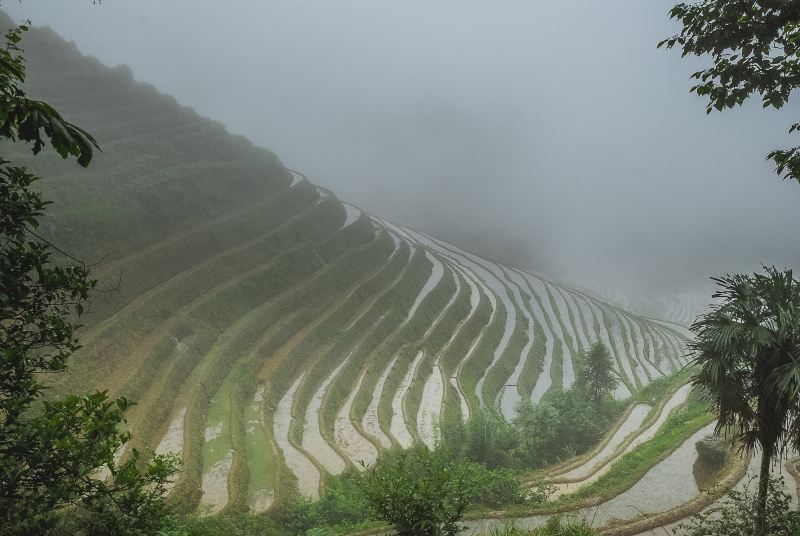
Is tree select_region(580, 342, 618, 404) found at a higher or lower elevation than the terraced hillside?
lower

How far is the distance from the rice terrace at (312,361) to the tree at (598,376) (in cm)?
13

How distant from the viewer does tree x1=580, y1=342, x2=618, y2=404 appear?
31.2m

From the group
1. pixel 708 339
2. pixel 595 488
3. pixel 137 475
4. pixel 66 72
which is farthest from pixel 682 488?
pixel 66 72

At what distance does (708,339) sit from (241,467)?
19220 mm

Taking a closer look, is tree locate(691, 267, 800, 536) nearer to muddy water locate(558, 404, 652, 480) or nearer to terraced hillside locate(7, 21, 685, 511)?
muddy water locate(558, 404, 652, 480)

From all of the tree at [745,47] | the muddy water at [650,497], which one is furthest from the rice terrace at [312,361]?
the tree at [745,47]

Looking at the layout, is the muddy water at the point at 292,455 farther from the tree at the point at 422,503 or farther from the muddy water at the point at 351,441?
the tree at the point at 422,503

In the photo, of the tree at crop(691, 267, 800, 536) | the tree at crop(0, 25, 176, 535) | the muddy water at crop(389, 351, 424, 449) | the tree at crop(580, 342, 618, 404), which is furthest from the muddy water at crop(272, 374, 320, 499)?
the tree at crop(580, 342, 618, 404)

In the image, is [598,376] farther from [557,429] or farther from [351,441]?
[351,441]

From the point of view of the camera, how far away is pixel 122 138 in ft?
160

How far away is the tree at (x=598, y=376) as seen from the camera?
31172 mm

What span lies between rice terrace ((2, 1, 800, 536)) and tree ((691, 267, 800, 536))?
0.25 m

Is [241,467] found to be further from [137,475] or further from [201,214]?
[201,214]

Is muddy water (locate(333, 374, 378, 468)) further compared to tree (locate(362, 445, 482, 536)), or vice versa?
muddy water (locate(333, 374, 378, 468))
